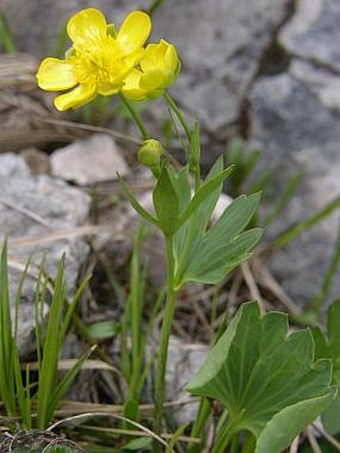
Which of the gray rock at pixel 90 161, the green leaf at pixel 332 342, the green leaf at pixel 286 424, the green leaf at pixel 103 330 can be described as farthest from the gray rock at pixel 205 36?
the green leaf at pixel 286 424

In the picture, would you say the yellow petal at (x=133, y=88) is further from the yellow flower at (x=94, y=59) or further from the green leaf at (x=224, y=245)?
the green leaf at (x=224, y=245)

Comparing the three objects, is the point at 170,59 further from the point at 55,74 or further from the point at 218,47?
the point at 218,47

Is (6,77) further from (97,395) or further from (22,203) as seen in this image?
(97,395)

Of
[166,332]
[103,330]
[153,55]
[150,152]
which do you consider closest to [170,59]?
[153,55]

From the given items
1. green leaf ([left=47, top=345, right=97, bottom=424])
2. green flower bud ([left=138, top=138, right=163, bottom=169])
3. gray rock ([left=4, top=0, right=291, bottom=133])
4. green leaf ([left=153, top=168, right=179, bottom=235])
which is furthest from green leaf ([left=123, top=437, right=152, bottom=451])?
gray rock ([left=4, top=0, right=291, bottom=133])

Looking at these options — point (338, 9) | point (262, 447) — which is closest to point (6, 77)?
point (338, 9)
